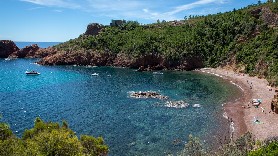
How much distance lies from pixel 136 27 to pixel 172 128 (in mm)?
134490

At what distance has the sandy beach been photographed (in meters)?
61.8

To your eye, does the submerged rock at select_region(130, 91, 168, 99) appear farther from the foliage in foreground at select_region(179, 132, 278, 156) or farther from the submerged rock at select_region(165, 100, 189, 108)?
the foliage in foreground at select_region(179, 132, 278, 156)

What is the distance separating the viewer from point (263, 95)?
289 feet

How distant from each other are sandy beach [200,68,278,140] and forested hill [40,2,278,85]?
36.3ft

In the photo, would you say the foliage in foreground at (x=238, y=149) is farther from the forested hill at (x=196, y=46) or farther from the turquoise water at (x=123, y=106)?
the forested hill at (x=196, y=46)

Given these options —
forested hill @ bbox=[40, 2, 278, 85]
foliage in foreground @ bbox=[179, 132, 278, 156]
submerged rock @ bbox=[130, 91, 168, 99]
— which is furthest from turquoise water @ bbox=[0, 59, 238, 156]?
forested hill @ bbox=[40, 2, 278, 85]

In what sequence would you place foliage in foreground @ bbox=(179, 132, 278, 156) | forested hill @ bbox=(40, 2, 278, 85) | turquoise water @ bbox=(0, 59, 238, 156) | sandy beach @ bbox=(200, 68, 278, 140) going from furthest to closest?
forested hill @ bbox=(40, 2, 278, 85)
sandy beach @ bbox=(200, 68, 278, 140)
turquoise water @ bbox=(0, 59, 238, 156)
foliage in foreground @ bbox=(179, 132, 278, 156)

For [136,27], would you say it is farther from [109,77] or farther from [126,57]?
[109,77]

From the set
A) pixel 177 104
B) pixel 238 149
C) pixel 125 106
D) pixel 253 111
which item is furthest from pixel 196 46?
pixel 238 149

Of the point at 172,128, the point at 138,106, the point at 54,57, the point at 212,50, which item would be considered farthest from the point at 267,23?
the point at 54,57

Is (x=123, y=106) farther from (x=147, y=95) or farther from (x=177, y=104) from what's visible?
(x=177, y=104)

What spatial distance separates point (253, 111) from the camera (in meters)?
74.2

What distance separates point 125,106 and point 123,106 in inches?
19.7

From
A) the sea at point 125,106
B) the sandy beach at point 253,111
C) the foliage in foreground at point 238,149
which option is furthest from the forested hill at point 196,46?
the foliage in foreground at point 238,149
